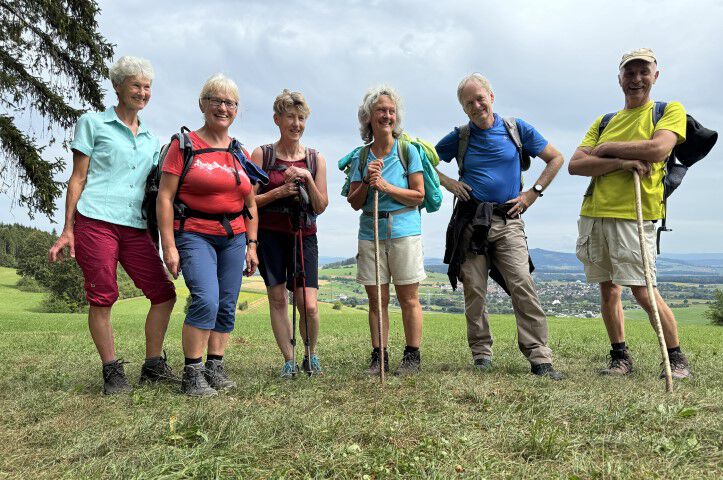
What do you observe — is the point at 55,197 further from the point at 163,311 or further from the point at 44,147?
the point at 163,311

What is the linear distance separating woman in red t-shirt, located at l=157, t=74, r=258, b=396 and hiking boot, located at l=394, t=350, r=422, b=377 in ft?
5.47

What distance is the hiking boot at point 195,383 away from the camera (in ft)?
14.4

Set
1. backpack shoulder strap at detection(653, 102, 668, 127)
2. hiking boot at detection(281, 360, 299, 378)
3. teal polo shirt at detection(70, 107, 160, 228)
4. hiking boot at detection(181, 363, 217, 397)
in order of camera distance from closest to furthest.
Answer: hiking boot at detection(181, 363, 217, 397) < teal polo shirt at detection(70, 107, 160, 228) < backpack shoulder strap at detection(653, 102, 668, 127) < hiking boot at detection(281, 360, 299, 378)

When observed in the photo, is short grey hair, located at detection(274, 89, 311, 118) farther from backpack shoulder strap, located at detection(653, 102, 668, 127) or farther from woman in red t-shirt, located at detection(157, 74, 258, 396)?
backpack shoulder strap, located at detection(653, 102, 668, 127)

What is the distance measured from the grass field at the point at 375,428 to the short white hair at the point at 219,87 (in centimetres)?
264

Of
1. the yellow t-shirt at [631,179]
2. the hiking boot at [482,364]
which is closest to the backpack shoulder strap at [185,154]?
the hiking boot at [482,364]

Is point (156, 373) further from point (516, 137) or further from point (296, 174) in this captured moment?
point (516, 137)

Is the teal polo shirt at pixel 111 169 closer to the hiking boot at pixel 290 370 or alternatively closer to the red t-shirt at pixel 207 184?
the red t-shirt at pixel 207 184

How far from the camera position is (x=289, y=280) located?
5492 mm

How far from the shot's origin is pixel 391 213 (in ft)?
17.4

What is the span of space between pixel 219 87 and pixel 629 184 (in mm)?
4053

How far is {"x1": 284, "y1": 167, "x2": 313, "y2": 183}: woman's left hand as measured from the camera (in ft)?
16.6

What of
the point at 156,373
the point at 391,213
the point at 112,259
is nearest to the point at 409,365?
the point at 391,213

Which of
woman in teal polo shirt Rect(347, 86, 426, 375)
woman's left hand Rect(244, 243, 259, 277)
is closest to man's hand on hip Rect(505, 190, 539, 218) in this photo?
woman in teal polo shirt Rect(347, 86, 426, 375)
